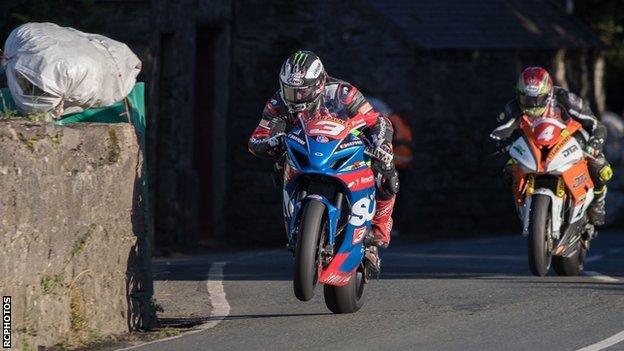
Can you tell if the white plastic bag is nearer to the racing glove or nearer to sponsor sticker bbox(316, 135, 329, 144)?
the racing glove

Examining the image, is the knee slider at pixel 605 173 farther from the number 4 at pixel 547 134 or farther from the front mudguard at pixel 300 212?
the front mudguard at pixel 300 212

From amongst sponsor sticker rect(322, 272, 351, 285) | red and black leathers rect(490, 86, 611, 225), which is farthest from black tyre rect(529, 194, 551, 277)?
sponsor sticker rect(322, 272, 351, 285)

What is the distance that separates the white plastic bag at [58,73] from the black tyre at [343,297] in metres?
2.16

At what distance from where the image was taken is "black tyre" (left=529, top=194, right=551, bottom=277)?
13203 millimetres

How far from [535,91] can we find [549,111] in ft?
1.01

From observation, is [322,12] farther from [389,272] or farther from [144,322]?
[144,322]

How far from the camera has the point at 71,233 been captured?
10086mm

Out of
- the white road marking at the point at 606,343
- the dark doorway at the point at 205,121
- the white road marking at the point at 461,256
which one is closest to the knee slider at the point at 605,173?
the white road marking at the point at 461,256

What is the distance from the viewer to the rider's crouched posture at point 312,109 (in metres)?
10.9

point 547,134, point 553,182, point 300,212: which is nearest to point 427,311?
point 300,212

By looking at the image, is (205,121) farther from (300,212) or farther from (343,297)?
(300,212)

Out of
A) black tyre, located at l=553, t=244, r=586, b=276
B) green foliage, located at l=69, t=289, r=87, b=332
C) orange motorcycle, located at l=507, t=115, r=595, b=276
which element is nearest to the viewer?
green foliage, located at l=69, t=289, r=87, b=332

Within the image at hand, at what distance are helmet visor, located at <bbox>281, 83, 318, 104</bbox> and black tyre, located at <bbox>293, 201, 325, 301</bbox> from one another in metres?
0.91

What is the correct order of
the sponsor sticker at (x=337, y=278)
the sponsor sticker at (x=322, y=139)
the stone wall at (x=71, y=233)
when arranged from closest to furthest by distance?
the stone wall at (x=71, y=233) → the sponsor sticker at (x=337, y=278) → the sponsor sticker at (x=322, y=139)
